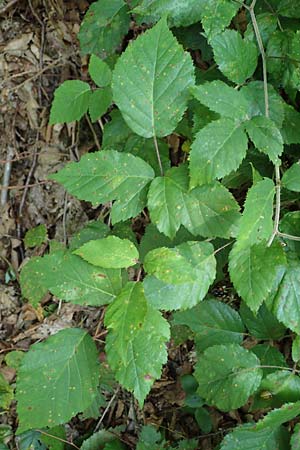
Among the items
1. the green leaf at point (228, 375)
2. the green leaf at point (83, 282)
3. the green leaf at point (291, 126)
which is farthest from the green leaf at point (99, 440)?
the green leaf at point (291, 126)

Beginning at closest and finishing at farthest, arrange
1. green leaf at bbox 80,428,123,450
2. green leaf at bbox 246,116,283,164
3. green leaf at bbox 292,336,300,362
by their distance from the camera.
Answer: green leaf at bbox 246,116,283,164 → green leaf at bbox 292,336,300,362 → green leaf at bbox 80,428,123,450

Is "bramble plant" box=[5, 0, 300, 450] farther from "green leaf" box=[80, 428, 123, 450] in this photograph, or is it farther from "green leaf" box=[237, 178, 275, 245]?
"green leaf" box=[80, 428, 123, 450]

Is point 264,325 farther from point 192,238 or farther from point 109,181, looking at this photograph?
point 109,181

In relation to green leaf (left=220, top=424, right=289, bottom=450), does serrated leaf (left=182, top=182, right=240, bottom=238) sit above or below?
above

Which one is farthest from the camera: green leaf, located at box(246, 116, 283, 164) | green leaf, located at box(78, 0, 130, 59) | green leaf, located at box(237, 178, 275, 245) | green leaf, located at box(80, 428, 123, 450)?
green leaf, located at box(80, 428, 123, 450)

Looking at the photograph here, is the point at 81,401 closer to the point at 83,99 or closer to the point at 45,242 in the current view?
the point at 83,99

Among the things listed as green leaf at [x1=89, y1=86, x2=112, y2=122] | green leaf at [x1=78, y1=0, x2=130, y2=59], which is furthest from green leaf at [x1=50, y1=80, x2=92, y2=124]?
green leaf at [x1=78, y1=0, x2=130, y2=59]

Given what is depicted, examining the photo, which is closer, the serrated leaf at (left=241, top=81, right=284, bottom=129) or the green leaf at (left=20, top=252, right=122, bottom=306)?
the green leaf at (left=20, top=252, right=122, bottom=306)
